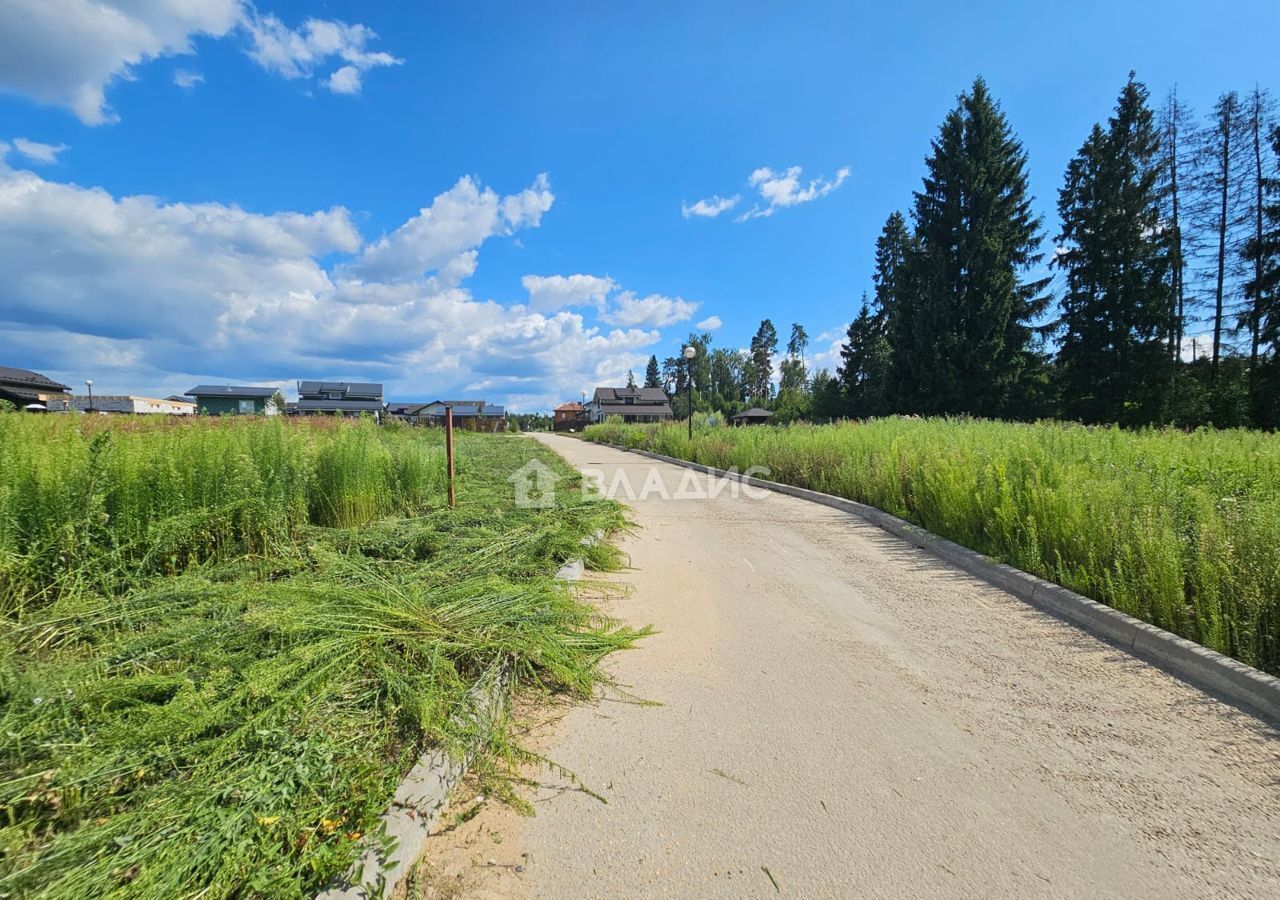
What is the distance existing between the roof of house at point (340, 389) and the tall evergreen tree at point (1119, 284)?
244 feet

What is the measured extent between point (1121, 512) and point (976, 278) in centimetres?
2831

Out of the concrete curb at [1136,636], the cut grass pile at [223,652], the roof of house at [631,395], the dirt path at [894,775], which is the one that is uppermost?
the roof of house at [631,395]

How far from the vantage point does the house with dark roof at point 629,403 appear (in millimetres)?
82250

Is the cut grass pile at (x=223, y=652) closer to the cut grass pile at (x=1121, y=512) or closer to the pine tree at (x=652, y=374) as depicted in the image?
the cut grass pile at (x=1121, y=512)

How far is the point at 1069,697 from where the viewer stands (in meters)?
3.12

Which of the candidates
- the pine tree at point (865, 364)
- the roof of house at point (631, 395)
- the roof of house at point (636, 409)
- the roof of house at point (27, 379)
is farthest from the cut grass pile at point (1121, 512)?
the roof of house at point (631, 395)

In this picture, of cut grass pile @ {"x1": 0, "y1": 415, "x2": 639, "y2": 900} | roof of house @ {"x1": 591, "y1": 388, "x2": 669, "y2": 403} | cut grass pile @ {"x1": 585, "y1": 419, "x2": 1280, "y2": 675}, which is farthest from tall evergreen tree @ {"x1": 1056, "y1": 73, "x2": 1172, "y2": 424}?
roof of house @ {"x1": 591, "y1": 388, "x2": 669, "y2": 403}

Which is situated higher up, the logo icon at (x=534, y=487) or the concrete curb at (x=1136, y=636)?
the logo icon at (x=534, y=487)

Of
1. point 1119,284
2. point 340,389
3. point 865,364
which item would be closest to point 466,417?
point 340,389

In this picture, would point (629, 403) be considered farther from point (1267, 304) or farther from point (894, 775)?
point (894, 775)

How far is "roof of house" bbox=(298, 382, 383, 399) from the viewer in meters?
70.6

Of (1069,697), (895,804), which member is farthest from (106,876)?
(1069,697)

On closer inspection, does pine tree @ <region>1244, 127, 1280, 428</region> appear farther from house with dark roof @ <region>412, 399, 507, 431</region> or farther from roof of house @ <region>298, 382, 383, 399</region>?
roof of house @ <region>298, 382, 383, 399</region>

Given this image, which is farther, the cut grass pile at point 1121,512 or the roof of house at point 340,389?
the roof of house at point 340,389
